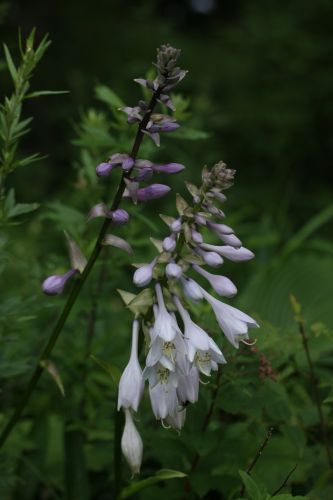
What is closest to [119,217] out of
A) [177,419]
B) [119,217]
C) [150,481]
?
[119,217]

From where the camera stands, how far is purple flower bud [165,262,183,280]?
1549 mm

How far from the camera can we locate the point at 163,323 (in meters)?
1.56

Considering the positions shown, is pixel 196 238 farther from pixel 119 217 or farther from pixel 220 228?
pixel 119 217

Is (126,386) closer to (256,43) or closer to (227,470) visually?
(227,470)

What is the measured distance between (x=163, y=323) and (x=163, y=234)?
2.29 meters

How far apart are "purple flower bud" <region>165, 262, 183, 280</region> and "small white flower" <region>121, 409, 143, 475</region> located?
365 mm

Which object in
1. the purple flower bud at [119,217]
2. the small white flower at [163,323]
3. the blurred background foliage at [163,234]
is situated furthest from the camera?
the blurred background foliage at [163,234]

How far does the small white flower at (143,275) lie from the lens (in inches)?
61.4

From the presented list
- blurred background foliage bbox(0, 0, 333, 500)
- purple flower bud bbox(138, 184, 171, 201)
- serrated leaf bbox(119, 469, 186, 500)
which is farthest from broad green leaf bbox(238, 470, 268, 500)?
purple flower bud bbox(138, 184, 171, 201)

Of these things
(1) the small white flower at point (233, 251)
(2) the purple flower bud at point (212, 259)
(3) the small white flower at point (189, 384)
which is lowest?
(3) the small white flower at point (189, 384)

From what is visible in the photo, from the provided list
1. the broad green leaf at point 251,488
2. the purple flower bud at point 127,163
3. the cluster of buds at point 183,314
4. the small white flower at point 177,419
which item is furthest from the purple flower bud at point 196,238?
the broad green leaf at point 251,488

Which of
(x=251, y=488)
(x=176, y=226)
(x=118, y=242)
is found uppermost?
(x=176, y=226)

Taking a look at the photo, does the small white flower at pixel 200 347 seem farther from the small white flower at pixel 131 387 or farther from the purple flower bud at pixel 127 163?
the purple flower bud at pixel 127 163

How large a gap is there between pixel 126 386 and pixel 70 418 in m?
0.88
